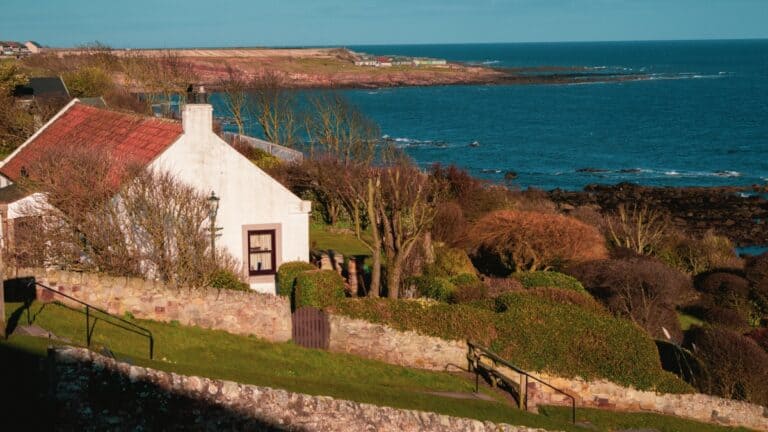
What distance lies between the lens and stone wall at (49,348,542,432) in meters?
13.4

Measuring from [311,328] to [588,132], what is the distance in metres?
108

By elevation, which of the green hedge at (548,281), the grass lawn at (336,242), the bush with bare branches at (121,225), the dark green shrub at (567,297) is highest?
the bush with bare branches at (121,225)

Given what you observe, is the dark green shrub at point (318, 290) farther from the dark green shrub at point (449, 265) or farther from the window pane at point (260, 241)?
the dark green shrub at point (449, 265)

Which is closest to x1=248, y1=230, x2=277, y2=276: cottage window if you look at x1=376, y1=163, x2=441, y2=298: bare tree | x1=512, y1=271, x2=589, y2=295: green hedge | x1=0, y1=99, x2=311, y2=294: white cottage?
x1=0, y1=99, x2=311, y2=294: white cottage

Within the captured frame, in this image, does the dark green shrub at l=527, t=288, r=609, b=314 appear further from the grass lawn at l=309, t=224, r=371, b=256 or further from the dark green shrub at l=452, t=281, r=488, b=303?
the grass lawn at l=309, t=224, r=371, b=256

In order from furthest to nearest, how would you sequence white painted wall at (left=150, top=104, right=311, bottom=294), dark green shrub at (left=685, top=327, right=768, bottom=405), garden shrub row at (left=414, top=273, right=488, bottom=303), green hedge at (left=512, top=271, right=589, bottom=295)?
green hedge at (left=512, top=271, right=589, bottom=295)
white painted wall at (left=150, top=104, right=311, bottom=294)
garden shrub row at (left=414, top=273, right=488, bottom=303)
dark green shrub at (left=685, top=327, right=768, bottom=405)

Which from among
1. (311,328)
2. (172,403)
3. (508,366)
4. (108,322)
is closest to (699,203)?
(508,366)

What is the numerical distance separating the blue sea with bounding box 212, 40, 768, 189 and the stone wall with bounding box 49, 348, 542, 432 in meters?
66.1

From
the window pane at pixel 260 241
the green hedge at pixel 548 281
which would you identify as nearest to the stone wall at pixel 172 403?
the window pane at pixel 260 241

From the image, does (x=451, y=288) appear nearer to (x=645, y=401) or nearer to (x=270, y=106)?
(x=645, y=401)

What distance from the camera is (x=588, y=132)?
125750 mm

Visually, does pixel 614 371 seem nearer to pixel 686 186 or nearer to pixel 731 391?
pixel 731 391

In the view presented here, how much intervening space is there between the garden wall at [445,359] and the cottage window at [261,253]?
20.0 ft

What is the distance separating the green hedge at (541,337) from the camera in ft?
72.5
